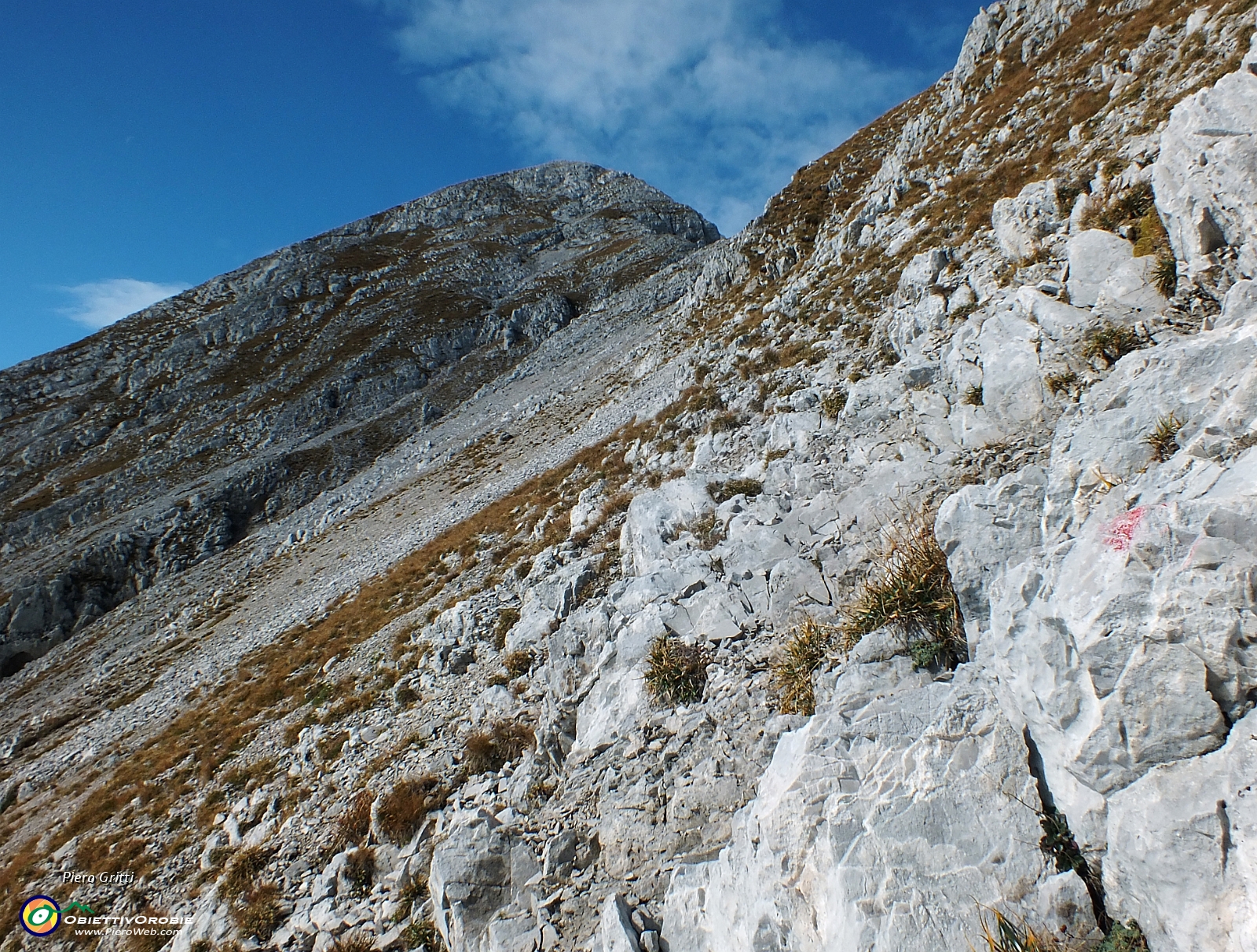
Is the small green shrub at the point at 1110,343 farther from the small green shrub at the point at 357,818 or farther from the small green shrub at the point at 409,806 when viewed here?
the small green shrub at the point at 357,818

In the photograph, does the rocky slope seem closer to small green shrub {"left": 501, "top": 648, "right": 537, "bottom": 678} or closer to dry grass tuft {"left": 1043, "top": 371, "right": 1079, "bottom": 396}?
small green shrub {"left": 501, "top": 648, "right": 537, "bottom": 678}

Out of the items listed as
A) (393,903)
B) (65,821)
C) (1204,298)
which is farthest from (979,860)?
(65,821)

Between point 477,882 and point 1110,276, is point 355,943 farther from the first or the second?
point 1110,276

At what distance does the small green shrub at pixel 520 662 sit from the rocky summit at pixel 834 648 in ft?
0.28

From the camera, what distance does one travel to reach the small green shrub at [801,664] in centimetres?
812

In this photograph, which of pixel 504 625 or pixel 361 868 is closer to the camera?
pixel 361 868

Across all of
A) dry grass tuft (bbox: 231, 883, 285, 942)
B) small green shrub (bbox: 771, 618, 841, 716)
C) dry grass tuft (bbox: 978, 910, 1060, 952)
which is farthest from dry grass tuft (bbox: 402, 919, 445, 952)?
dry grass tuft (bbox: 978, 910, 1060, 952)

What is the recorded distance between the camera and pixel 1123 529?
17.3 ft

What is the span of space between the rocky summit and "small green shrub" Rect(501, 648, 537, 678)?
8cm

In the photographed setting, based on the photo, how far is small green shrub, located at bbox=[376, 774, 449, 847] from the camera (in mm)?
10375

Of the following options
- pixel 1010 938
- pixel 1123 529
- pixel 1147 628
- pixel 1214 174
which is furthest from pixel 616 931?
pixel 1214 174

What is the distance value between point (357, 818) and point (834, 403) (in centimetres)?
1557

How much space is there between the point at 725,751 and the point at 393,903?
6191mm
